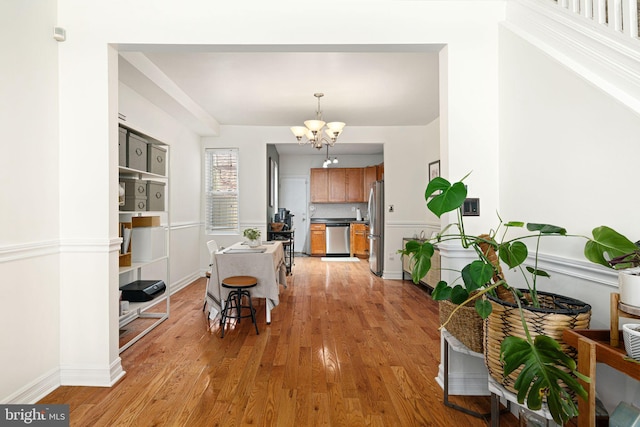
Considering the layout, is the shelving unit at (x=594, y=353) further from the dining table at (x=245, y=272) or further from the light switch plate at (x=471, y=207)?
the dining table at (x=245, y=272)

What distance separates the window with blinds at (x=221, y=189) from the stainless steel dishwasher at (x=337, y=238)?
3091 mm

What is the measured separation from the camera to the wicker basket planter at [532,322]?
1.33 m

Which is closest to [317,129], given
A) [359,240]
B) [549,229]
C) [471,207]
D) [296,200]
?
[471,207]

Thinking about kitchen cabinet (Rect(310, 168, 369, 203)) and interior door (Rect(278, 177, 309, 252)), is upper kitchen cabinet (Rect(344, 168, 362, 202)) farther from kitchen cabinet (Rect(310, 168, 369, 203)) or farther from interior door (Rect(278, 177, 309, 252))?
interior door (Rect(278, 177, 309, 252))

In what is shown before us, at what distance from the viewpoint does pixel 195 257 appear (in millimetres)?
5750

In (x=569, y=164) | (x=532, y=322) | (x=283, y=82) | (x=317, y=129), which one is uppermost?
(x=283, y=82)

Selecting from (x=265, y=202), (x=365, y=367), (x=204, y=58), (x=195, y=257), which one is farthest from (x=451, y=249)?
(x=195, y=257)

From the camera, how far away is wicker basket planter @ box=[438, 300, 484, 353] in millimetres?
1832

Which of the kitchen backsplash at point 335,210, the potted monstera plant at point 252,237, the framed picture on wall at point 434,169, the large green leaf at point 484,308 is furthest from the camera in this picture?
the kitchen backsplash at point 335,210

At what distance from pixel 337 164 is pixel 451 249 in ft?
22.4

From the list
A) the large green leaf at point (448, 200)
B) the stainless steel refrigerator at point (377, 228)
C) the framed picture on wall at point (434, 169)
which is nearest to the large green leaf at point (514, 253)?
the large green leaf at point (448, 200)

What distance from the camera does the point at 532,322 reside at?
1.36 m

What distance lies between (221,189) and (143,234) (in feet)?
9.26

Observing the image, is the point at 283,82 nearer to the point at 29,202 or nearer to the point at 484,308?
the point at 29,202
